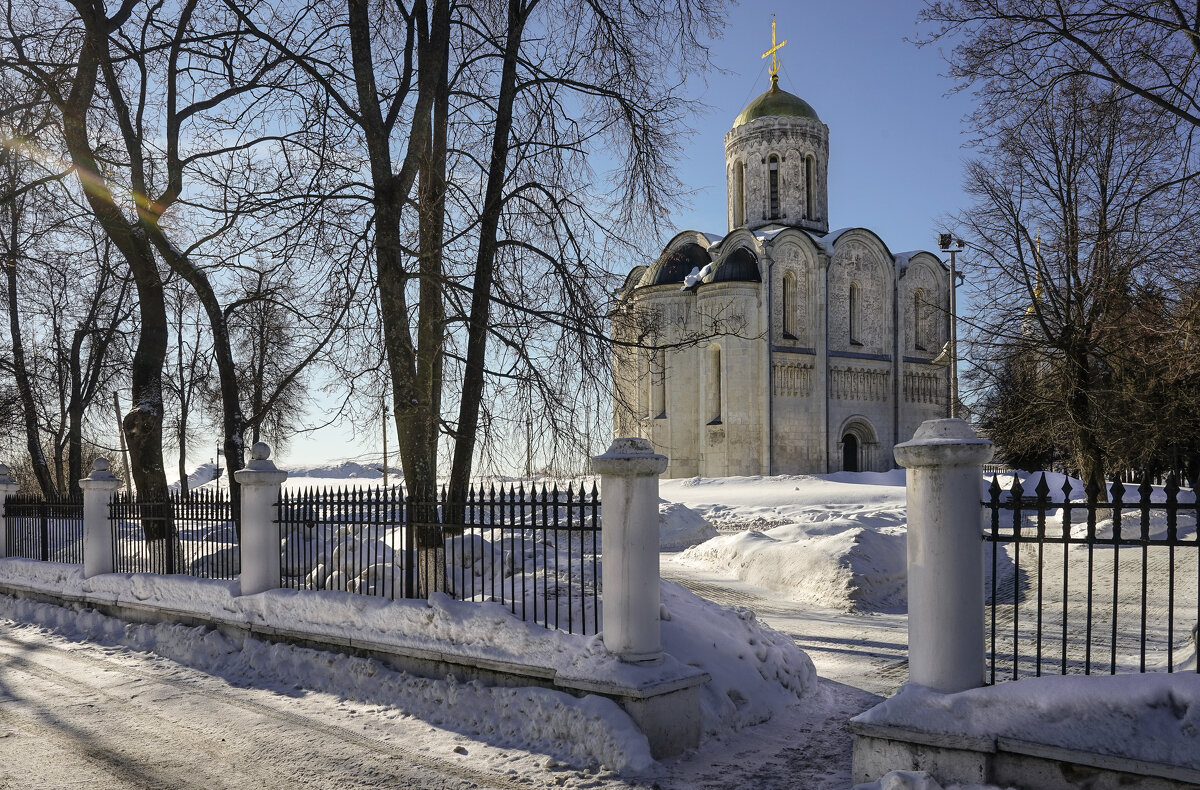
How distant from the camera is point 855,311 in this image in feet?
139

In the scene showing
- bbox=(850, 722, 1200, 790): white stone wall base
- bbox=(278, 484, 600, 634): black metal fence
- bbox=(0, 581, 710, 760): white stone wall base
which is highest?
bbox=(278, 484, 600, 634): black metal fence

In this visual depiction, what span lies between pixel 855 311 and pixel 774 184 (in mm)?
7215

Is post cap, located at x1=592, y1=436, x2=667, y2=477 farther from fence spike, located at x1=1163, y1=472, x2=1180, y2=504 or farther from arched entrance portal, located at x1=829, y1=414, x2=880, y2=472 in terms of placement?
arched entrance portal, located at x1=829, y1=414, x2=880, y2=472

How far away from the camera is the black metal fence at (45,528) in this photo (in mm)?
14227

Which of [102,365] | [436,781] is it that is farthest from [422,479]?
[102,365]

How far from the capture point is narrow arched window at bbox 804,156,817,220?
43938 mm

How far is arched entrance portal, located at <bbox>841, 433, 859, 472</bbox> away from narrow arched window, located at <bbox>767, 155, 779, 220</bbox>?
10870 mm

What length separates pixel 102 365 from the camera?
84.2 ft

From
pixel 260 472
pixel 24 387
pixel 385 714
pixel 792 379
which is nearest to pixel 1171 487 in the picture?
pixel 385 714

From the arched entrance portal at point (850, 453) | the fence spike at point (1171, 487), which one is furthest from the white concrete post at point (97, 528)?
the arched entrance portal at point (850, 453)

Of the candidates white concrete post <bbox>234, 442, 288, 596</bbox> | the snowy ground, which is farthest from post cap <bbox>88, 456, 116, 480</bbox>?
white concrete post <bbox>234, 442, 288, 596</bbox>

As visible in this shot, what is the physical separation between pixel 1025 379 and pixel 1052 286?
3.03 meters

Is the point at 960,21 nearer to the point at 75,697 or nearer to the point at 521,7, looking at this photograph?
the point at 521,7

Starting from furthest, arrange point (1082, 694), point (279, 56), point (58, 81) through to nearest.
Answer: point (58, 81)
point (279, 56)
point (1082, 694)
